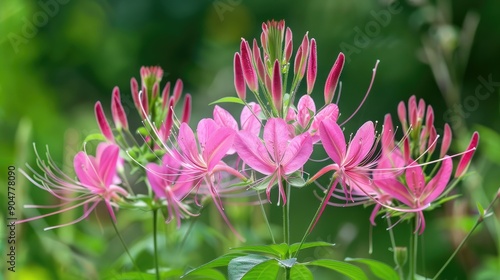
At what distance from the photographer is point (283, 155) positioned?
0.77 metres

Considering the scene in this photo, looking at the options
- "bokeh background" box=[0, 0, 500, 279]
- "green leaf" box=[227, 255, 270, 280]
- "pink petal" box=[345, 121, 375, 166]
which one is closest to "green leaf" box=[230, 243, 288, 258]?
"green leaf" box=[227, 255, 270, 280]

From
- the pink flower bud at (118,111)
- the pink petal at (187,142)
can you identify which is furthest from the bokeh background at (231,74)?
the pink petal at (187,142)

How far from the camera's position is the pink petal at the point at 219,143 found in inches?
30.2

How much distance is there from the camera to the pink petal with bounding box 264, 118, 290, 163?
75 centimetres

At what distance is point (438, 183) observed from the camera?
2.81ft

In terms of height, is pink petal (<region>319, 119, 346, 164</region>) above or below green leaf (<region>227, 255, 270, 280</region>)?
above

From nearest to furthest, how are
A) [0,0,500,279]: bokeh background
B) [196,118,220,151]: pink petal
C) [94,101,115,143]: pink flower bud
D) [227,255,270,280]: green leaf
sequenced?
[227,255,270,280]: green leaf → [196,118,220,151]: pink petal → [94,101,115,143]: pink flower bud → [0,0,500,279]: bokeh background

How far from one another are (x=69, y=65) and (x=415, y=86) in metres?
1.51

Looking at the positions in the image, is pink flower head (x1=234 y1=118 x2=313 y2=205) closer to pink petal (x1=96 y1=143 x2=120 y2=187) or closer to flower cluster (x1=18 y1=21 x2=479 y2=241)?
flower cluster (x1=18 y1=21 x2=479 y2=241)

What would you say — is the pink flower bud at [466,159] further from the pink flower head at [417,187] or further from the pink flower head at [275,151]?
the pink flower head at [275,151]

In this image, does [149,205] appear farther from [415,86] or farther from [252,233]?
[415,86]

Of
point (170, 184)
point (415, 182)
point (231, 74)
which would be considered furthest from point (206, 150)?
point (231, 74)

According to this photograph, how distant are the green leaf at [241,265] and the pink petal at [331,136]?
0.13 m

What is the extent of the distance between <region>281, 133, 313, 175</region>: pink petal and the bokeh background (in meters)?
0.53
